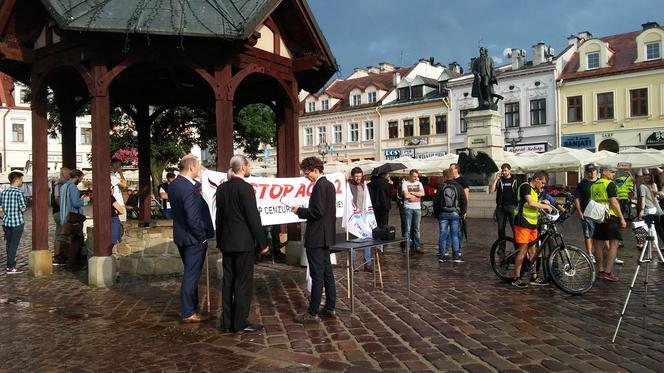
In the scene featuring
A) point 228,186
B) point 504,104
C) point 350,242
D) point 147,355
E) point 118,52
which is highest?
→ point 504,104

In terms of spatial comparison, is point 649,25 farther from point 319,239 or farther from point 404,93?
point 319,239

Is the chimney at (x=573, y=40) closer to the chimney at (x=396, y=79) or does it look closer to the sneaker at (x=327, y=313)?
the chimney at (x=396, y=79)

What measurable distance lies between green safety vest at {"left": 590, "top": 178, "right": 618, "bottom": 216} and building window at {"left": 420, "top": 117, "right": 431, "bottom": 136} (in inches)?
1617

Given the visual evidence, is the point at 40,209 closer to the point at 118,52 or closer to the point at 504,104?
the point at 118,52

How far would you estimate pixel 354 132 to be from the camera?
Result: 2156 inches

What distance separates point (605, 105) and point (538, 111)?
4701 mm

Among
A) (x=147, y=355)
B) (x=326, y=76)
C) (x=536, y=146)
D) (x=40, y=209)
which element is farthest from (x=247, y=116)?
(x=536, y=146)

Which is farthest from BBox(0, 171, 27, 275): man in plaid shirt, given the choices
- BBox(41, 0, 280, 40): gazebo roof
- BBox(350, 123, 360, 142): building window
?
BBox(350, 123, 360, 142): building window

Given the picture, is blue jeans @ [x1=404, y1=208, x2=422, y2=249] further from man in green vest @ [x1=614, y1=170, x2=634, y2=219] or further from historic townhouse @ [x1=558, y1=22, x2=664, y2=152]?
historic townhouse @ [x1=558, y1=22, x2=664, y2=152]

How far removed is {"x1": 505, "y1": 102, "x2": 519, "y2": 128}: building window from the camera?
4466cm

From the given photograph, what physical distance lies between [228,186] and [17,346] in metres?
2.53

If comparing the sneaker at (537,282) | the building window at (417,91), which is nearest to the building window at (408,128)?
the building window at (417,91)

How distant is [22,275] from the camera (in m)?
9.81

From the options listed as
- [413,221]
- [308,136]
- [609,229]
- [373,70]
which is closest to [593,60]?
[373,70]
